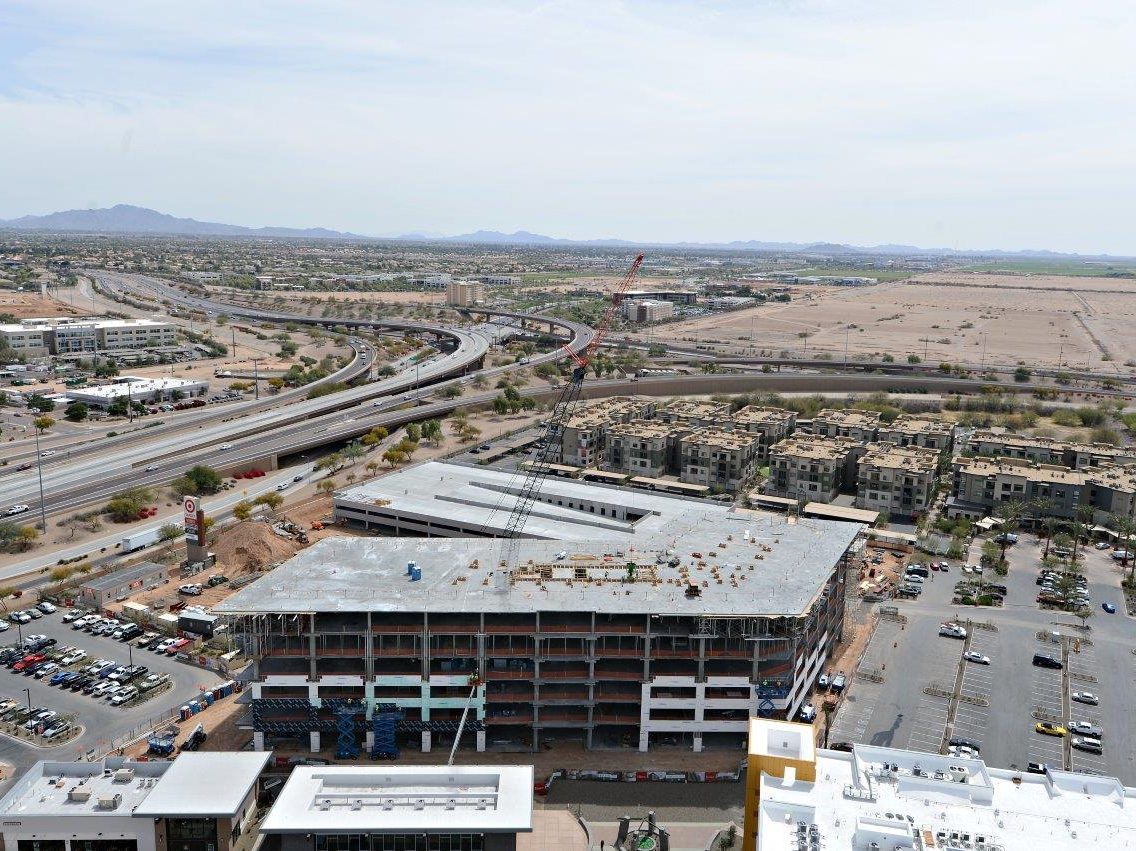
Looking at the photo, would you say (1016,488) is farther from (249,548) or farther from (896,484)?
(249,548)

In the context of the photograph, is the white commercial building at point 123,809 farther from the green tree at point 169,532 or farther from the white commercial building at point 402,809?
the green tree at point 169,532

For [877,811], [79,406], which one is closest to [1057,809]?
[877,811]

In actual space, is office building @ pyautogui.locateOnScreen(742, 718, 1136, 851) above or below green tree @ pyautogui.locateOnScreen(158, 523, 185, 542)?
above

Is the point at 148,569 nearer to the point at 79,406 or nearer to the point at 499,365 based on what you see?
the point at 79,406

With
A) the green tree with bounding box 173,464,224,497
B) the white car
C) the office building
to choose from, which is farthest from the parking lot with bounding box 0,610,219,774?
the office building

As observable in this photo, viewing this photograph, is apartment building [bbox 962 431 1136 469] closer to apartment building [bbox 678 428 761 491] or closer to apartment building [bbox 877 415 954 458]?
apartment building [bbox 877 415 954 458]

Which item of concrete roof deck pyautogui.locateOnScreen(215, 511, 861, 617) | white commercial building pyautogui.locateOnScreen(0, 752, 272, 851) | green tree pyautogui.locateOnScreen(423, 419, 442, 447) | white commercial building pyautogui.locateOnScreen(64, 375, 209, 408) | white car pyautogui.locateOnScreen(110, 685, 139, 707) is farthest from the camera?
white commercial building pyautogui.locateOnScreen(64, 375, 209, 408)

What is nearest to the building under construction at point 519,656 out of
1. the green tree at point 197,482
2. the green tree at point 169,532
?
the green tree at point 169,532
